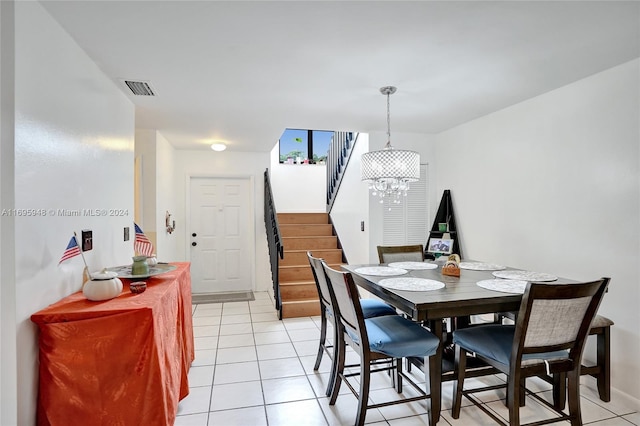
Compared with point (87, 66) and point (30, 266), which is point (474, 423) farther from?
point (87, 66)

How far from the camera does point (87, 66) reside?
217 cm

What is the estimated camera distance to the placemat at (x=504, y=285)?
2092mm

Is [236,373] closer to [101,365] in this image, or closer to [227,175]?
[101,365]

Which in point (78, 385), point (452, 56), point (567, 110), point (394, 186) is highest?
point (452, 56)

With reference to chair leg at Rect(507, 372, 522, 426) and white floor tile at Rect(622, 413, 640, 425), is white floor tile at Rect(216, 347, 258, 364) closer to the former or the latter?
chair leg at Rect(507, 372, 522, 426)

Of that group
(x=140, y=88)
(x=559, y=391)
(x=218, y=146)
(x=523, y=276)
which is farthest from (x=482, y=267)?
(x=218, y=146)

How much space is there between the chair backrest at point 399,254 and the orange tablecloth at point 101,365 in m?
2.23

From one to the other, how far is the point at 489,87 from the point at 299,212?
4243 millimetres

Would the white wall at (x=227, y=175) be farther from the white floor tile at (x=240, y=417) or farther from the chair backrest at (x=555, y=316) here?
the chair backrest at (x=555, y=316)

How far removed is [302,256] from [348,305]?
A: 285 centimetres

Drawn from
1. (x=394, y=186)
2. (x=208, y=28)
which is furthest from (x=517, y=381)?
(x=208, y=28)

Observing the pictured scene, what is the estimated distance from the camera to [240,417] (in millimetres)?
2160

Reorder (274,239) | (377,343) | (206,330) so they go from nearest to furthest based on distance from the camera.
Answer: (377,343) < (206,330) < (274,239)

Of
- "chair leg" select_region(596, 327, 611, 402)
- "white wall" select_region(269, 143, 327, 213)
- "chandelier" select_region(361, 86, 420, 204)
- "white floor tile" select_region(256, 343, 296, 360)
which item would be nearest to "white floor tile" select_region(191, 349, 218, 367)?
"white floor tile" select_region(256, 343, 296, 360)
